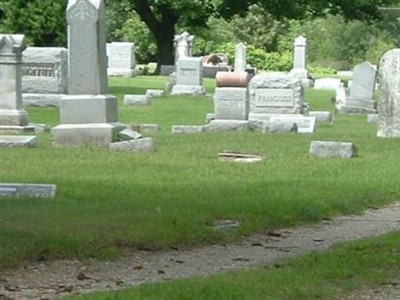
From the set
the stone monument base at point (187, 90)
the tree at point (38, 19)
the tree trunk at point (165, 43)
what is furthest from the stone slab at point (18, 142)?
the tree trunk at point (165, 43)

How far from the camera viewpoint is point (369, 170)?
1764cm

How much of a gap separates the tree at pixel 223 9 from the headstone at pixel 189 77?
9934 mm

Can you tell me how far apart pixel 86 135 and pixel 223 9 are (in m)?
33.2

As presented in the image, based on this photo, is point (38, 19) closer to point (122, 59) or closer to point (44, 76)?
point (44, 76)

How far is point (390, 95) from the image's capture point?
2409 cm

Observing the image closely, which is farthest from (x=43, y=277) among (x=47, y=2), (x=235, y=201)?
(x=47, y=2)

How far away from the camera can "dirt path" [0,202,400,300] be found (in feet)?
30.4

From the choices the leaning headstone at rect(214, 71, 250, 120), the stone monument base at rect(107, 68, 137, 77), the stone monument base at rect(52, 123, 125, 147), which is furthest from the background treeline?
the stone monument base at rect(52, 123, 125, 147)

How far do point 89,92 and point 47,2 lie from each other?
19335 mm

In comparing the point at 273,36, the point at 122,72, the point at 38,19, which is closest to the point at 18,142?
the point at 38,19

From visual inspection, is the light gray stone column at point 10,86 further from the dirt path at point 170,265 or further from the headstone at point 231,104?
the dirt path at point 170,265

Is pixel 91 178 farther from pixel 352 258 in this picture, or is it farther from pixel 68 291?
pixel 68 291

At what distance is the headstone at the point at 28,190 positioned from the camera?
13.3m

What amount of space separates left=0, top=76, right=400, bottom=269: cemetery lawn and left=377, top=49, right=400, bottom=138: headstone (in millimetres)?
556
